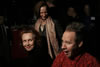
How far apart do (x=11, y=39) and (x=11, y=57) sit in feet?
1.45

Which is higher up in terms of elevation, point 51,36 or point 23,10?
point 23,10

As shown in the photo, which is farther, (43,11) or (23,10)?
(23,10)

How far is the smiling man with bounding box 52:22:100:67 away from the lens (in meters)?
1.87

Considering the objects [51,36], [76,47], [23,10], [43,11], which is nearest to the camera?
[76,47]

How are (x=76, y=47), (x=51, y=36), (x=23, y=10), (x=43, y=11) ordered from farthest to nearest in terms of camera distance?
(x=23, y=10), (x=51, y=36), (x=43, y=11), (x=76, y=47)

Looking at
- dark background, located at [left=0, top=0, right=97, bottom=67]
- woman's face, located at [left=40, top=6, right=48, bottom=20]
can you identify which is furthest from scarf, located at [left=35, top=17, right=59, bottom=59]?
dark background, located at [left=0, top=0, right=97, bottom=67]

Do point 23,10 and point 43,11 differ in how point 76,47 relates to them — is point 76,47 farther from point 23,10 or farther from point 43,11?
point 23,10

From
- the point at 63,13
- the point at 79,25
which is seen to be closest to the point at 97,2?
the point at 63,13

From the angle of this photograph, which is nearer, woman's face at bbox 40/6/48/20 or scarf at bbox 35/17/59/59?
woman's face at bbox 40/6/48/20

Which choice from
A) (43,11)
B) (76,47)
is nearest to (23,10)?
(43,11)

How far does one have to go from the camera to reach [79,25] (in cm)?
190

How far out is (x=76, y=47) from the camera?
1894 millimetres

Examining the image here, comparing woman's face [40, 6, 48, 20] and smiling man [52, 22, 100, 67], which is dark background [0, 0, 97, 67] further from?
smiling man [52, 22, 100, 67]

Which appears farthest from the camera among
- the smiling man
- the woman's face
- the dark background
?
the dark background
